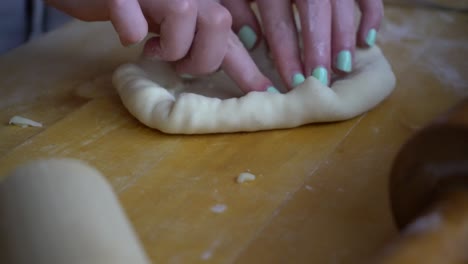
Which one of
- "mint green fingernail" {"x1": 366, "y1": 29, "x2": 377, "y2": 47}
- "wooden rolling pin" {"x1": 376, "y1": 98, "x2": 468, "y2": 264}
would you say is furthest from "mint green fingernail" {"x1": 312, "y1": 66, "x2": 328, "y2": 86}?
"wooden rolling pin" {"x1": 376, "y1": 98, "x2": 468, "y2": 264}

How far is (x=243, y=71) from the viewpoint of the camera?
1.08 meters

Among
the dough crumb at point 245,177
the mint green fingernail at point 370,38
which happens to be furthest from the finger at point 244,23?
the dough crumb at point 245,177

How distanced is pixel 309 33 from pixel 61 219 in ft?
2.17

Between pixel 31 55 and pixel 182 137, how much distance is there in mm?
513

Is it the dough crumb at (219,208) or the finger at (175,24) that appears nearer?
the dough crumb at (219,208)

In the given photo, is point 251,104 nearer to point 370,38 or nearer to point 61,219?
point 370,38

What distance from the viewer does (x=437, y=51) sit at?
1.29 metres

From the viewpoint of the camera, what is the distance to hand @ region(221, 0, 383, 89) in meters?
1.11

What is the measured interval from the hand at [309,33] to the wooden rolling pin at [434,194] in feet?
1.49

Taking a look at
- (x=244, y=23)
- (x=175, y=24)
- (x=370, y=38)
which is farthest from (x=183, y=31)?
(x=370, y=38)

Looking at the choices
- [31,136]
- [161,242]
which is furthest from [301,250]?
[31,136]

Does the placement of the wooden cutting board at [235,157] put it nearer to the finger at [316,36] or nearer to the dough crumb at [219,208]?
the dough crumb at [219,208]

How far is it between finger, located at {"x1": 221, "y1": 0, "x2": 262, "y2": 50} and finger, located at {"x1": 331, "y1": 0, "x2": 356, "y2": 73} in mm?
155

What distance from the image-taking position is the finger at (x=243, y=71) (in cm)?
107
